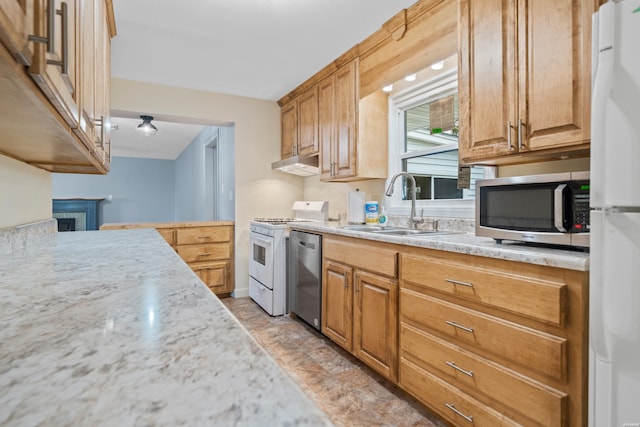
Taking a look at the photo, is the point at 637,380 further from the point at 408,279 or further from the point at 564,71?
the point at 564,71

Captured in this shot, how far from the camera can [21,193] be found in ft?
5.17

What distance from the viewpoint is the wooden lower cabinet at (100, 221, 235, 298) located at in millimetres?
3578

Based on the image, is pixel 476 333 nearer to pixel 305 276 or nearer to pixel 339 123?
pixel 305 276

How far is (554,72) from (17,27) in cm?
169

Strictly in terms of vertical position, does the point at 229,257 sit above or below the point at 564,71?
below

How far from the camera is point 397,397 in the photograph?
1.82 metres

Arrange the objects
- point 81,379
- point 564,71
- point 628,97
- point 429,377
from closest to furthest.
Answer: point 81,379
point 628,97
point 564,71
point 429,377

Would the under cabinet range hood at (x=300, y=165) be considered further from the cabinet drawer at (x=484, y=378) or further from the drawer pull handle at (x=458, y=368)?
the drawer pull handle at (x=458, y=368)

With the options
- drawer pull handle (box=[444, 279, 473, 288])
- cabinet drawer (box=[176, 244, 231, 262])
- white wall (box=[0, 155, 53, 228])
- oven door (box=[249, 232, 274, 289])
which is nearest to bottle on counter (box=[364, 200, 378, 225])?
oven door (box=[249, 232, 274, 289])

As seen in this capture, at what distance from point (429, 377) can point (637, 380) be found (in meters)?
0.83

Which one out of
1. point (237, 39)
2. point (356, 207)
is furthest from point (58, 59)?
point (356, 207)

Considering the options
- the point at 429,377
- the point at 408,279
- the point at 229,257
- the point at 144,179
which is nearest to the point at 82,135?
the point at 408,279

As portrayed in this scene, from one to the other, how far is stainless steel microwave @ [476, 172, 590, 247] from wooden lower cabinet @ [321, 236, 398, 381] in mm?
543

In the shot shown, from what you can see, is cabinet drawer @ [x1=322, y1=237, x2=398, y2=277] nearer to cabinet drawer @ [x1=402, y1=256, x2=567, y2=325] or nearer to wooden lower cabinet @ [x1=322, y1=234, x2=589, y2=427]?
wooden lower cabinet @ [x1=322, y1=234, x2=589, y2=427]
